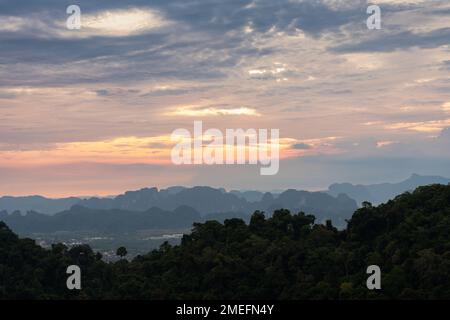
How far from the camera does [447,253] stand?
184 ft

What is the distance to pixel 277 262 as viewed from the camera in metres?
65.8

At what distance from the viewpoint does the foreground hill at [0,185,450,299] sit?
56.1 m

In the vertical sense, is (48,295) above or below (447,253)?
below

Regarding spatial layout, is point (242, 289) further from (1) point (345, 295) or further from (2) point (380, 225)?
(2) point (380, 225)

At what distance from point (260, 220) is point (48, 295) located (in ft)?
96.0

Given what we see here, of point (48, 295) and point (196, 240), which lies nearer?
point (48, 295)

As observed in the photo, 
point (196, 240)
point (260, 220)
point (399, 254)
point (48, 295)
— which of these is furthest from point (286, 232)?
point (48, 295)

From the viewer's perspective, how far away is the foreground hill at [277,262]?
56.1m

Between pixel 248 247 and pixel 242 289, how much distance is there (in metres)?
9.27

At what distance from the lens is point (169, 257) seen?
3007 inches
